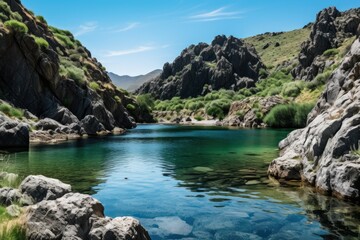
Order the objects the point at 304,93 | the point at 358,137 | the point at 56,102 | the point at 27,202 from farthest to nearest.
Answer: the point at 304,93
the point at 56,102
the point at 358,137
the point at 27,202

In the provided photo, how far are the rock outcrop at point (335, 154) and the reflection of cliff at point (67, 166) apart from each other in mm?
14157

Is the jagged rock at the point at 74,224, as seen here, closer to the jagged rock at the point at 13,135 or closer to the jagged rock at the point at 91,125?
the jagged rock at the point at 13,135

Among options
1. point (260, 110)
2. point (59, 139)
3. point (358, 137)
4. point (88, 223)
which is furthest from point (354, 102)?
point (260, 110)

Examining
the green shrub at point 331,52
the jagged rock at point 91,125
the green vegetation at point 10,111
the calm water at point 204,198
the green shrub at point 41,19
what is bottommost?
the calm water at point 204,198

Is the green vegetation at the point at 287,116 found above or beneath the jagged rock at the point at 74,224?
above

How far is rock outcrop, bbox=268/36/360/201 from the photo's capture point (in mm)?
20828

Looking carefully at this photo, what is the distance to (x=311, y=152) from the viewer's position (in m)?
26.4

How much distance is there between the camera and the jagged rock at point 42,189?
51.1ft

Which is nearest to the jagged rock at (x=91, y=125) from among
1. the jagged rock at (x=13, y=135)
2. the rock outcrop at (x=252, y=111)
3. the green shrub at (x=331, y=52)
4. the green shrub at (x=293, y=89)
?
the jagged rock at (x=13, y=135)

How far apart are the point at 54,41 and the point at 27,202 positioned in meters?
102

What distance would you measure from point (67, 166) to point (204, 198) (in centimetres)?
1690

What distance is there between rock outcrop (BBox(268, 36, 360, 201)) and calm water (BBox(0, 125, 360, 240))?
3.72ft

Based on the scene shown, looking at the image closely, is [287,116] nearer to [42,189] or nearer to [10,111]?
[10,111]

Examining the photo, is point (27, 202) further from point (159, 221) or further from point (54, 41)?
point (54, 41)
